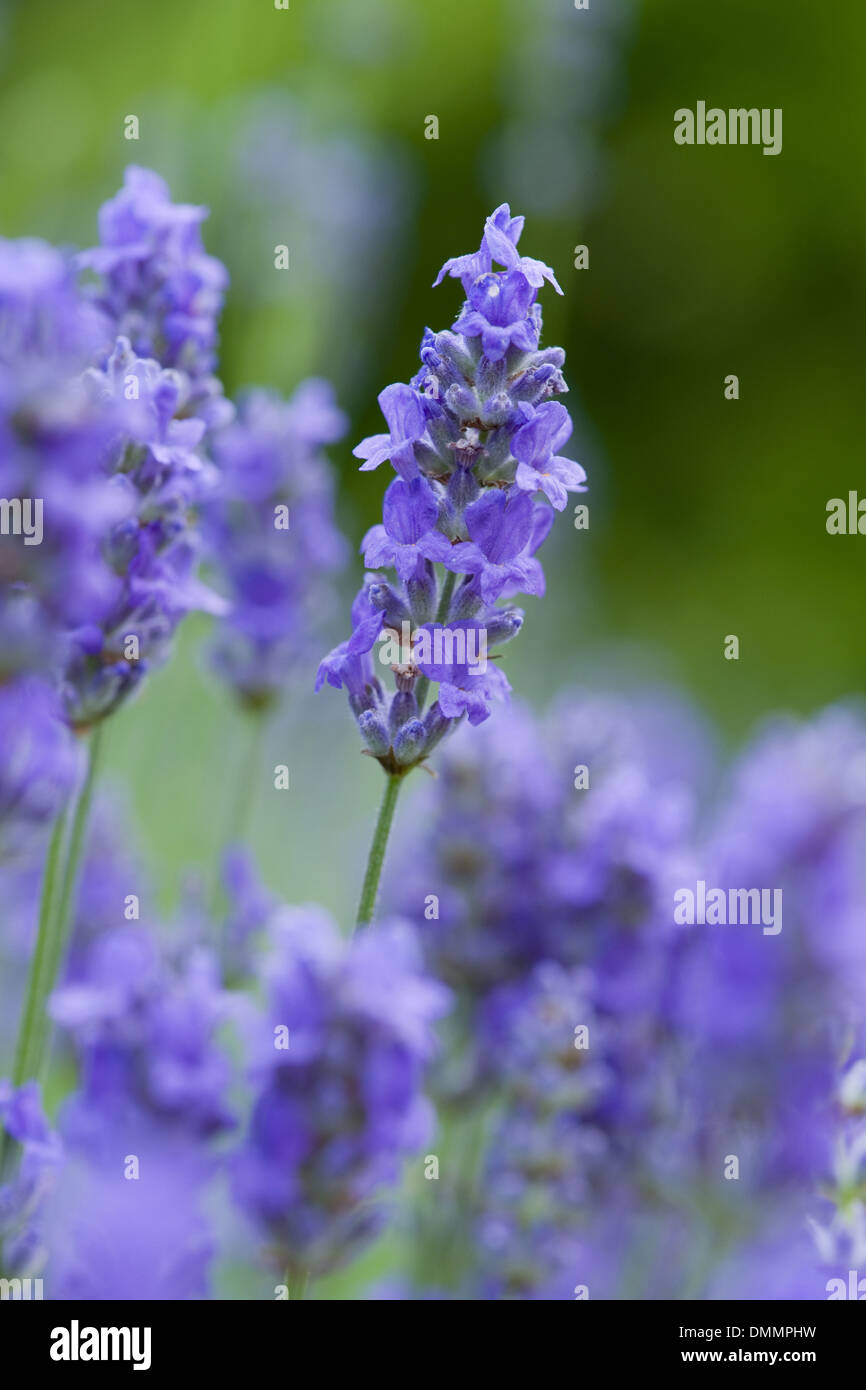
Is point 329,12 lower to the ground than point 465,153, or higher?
lower

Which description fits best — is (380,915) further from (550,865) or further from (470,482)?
(470,482)

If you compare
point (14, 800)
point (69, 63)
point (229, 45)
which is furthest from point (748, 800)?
point (69, 63)

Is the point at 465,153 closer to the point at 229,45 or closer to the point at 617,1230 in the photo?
the point at 229,45

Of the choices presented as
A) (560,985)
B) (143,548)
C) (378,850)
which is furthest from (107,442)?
(560,985)

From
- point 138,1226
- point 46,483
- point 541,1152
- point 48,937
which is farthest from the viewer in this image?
point 541,1152

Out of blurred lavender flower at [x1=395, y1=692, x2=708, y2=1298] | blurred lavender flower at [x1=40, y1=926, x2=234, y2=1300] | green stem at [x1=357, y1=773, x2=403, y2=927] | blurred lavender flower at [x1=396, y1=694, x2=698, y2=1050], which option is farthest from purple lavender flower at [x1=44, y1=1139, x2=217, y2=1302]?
blurred lavender flower at [x1=396, y1=694, x2=698, y2=1050]

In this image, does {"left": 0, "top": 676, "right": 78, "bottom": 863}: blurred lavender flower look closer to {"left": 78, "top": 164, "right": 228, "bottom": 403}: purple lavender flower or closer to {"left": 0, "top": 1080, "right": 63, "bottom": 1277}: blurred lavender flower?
{"left": 0, "top": 1080, "right": 63, "bottom": 1277}: blurred lavender flower

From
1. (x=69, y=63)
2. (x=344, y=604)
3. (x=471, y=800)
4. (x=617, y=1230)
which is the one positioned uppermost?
(x=69, y=63)
